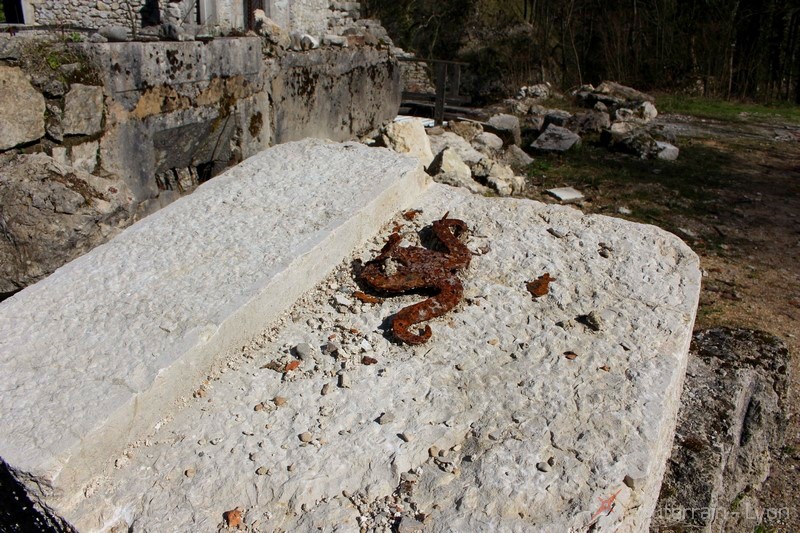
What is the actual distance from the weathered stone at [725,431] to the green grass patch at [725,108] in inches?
329

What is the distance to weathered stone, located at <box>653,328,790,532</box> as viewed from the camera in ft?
7.91

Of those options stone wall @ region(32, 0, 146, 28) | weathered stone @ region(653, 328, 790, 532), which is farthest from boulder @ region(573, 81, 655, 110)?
weathered stone @ region(653, 328, 790, 532)

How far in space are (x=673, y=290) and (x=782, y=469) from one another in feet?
3.86

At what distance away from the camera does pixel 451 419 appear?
6.93ft

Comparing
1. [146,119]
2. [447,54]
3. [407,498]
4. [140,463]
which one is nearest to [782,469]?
[407,498]

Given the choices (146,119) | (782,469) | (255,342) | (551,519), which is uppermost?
(146,119)

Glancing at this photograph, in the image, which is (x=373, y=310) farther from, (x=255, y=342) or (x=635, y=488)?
(x=635, y=488)

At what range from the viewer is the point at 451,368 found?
7.69ft

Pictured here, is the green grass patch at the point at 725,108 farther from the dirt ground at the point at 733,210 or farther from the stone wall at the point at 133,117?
the stone wall at the point at 133,117

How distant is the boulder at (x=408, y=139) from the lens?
16.8ft

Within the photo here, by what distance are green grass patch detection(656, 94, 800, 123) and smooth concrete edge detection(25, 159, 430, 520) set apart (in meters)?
9.07

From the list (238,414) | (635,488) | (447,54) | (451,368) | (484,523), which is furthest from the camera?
(447,54)

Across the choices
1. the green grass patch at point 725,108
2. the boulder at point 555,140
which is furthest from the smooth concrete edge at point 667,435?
the green grass patch at point 725,108

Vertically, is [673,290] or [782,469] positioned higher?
[673,290]
